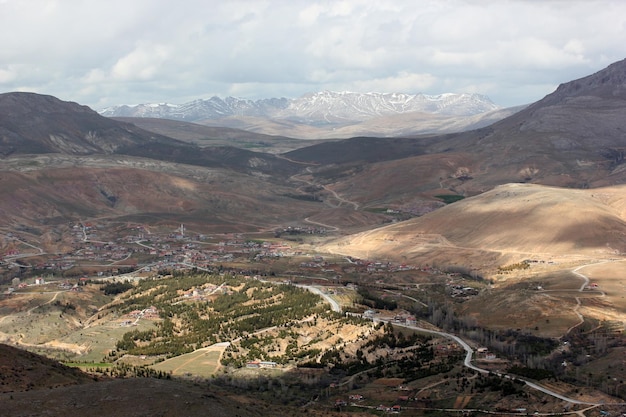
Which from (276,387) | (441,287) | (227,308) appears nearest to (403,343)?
(276,387)

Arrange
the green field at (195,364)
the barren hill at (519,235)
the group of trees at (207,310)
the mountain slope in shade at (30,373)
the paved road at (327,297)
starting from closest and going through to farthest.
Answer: the mountain slope in shade at (30,373)
the green field at (195,364)
the group of trees at (207,310)
the paved road at (327,297)
the barren hill at (519,235)

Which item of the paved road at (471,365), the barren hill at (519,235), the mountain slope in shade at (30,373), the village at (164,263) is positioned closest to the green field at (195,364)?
the mountain slope in shade at (30,373)

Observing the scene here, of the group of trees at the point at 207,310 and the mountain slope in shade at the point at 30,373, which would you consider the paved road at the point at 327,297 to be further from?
the mountain slope in shade at the point at 30,373

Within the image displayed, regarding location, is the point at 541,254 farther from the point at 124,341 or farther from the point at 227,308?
the point at 124,341

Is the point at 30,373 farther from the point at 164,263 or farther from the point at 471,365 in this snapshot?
the point at 164,263

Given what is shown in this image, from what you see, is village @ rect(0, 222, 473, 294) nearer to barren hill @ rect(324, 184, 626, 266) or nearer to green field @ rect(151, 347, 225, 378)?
barren hill @ rect(324, 184, 626, 266)

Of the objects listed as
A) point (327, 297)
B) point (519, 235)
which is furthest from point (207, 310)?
point (519, 235)

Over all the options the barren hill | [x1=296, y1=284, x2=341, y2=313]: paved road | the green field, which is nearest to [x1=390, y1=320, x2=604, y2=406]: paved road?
[x1=296, y1=284, x2=341, y2=313]: paved road

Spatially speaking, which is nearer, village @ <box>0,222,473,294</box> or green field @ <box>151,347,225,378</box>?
green field @ <box>151,347,225,378</box>
